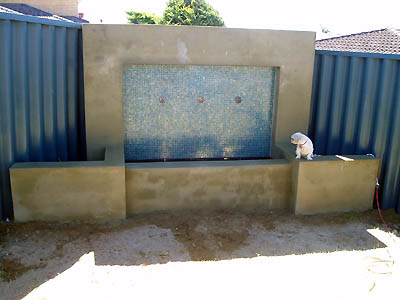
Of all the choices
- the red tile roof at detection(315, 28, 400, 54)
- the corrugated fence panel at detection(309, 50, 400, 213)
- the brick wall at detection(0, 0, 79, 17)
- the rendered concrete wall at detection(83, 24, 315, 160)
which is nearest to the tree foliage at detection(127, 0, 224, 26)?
the brick wall at detection(0, 0, 79, 17)

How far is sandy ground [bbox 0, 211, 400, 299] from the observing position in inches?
176

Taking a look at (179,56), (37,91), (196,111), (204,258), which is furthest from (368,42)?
(37,91)

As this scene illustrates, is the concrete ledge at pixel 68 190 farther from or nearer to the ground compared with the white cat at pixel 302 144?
nearer to the ground

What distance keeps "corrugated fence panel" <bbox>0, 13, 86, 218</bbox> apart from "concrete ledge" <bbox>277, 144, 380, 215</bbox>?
4.23 metres

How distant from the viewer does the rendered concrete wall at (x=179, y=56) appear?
6.78 metres

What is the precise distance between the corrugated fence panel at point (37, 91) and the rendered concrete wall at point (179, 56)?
0.92 feet

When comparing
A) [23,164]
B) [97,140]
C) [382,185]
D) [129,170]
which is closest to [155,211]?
[129,170]

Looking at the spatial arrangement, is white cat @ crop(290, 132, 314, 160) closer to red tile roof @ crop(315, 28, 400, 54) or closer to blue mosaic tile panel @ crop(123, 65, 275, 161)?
blue mosaic tile panel @ crop(123, 65, 275, 161)

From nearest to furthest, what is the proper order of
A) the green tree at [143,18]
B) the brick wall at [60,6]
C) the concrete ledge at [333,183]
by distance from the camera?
the concrete ledge at [333,183] < the brick wall at [60,6] < the green tree at [143,18]

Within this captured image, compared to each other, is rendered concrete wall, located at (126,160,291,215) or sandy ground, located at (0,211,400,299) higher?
rendered concrete wall, located at (126,160,291,215)

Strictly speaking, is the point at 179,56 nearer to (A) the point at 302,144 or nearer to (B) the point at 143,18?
(A) the point at 302,144

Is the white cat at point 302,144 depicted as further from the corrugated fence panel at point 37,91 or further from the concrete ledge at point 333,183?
the corrugated fence panel at point 37,91

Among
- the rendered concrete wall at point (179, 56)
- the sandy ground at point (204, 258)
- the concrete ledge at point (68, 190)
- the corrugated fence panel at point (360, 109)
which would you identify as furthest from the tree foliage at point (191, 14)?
the sandy ground at point (204, 258)

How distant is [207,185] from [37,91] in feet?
11.0
